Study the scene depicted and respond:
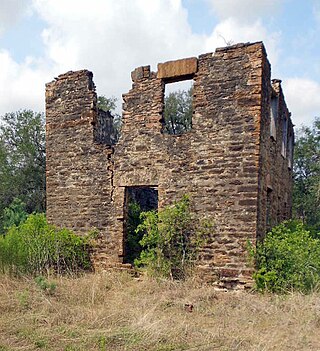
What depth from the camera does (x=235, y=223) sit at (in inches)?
293

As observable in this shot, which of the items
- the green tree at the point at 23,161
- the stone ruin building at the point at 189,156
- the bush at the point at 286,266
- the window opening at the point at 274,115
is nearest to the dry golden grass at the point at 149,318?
the bush at the point at 286,266

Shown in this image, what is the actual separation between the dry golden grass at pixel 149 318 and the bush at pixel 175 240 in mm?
419

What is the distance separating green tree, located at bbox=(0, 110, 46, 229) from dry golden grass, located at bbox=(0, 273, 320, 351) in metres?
12.6

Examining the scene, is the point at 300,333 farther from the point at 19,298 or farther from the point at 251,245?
the point at 19,298

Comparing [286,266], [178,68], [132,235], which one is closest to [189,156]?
[178,68]

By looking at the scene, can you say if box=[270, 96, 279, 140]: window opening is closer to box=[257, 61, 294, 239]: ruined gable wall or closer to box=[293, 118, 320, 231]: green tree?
box=[257, 61, 294, 239]: ruined gable wall

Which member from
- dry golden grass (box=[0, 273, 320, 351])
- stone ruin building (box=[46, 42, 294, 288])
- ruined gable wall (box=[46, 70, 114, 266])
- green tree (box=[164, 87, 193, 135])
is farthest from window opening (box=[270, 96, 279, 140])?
green tree (box=[164, 87, 193, 135])

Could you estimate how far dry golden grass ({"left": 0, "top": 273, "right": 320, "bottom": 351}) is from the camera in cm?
478

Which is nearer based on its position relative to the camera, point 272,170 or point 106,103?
point 272,170

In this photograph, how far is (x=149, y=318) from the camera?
5625 millimetres

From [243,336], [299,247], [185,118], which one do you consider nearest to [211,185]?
[299,247]

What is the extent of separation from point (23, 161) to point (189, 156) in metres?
14.0

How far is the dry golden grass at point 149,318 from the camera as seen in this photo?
188 inches

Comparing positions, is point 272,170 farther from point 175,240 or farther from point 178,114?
point 178,114
